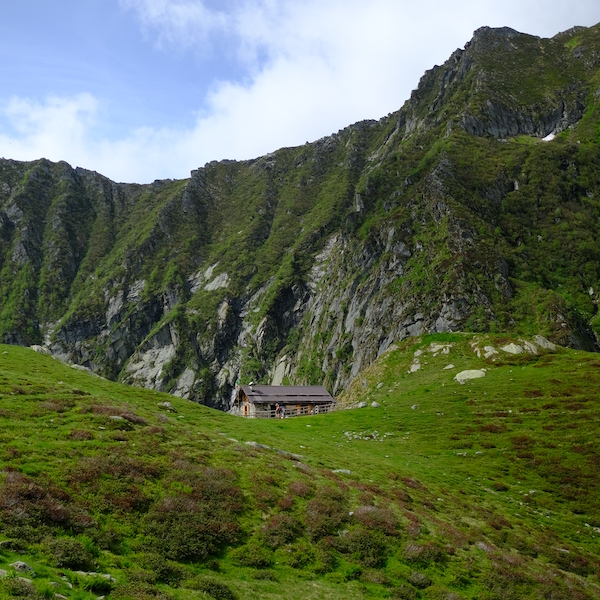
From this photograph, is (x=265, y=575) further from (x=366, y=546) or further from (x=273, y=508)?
(x=366, y=546)

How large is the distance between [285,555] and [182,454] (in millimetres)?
8727

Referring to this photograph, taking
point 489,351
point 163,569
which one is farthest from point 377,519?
point 489,351

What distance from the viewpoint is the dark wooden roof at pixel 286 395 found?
90025 mm

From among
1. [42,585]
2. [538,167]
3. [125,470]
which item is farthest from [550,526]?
[538,167]

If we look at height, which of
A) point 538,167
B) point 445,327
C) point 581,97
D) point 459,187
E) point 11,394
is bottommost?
point 11,394

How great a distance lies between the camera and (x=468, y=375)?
6469cm

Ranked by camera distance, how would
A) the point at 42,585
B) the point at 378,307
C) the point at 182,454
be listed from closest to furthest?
1. the point at 42,585
2. the point at 182,454
3. the point at 378,307

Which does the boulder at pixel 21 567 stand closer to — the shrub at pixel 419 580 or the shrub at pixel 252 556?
the shrub at pixel 252 556

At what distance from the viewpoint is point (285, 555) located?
18.9m

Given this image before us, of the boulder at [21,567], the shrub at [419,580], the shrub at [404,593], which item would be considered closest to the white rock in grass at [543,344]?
the shrub at [419,580]

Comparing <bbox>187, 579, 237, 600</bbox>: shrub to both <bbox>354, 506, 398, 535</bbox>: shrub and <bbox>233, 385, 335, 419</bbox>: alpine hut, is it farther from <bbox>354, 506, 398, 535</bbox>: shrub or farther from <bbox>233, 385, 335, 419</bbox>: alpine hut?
<bbox>233, 385, 335, 419</bbox>: alpine hut

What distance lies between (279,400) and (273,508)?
225ft

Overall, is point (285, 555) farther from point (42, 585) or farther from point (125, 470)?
point (42, 585)

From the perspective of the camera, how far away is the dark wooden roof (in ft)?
295
